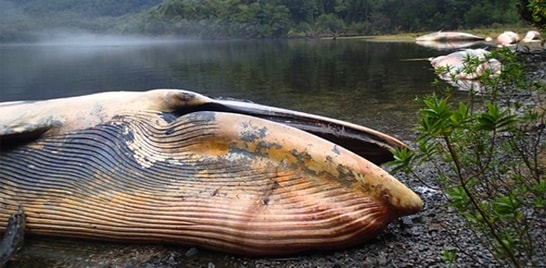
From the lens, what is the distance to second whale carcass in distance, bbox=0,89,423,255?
323 centimetres

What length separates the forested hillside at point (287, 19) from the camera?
240ft

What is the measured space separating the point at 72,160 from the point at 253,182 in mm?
1505

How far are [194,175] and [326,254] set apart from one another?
43.9 inches

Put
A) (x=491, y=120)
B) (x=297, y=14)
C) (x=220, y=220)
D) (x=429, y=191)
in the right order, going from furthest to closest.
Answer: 1. (x=297, y=14)
2. (x=429, y=191)
3. (x=220, y=220)
4. (x=491, y=120)

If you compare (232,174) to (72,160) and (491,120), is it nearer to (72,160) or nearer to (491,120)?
(72,160)

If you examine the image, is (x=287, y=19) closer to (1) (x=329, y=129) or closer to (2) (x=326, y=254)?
(1) (x=329, y=129)

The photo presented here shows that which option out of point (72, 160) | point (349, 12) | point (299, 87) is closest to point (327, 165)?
point (72, 160)

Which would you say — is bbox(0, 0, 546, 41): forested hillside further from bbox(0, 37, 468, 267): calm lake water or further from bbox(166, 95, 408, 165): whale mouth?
bbox(166, 95, 408, 165): whale mouth

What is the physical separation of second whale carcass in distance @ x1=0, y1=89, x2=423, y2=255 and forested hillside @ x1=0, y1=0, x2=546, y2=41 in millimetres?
61526

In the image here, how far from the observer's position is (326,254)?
128 inches

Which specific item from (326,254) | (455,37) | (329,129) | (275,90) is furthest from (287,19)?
(326,254)

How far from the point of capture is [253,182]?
338 centimetres

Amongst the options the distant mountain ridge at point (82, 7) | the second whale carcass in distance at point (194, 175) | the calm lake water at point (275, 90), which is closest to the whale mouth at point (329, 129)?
the second whale carcass in distance at point (194, 175)

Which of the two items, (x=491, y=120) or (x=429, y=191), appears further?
(x=429, y=191)
